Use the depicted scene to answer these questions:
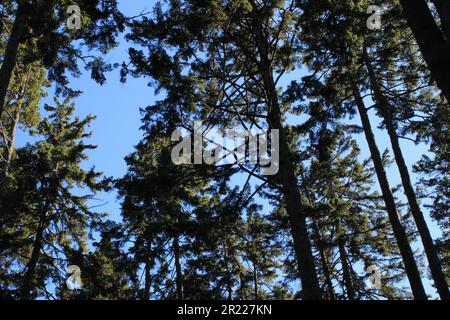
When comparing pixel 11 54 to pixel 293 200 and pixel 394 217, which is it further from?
pixel 394 217

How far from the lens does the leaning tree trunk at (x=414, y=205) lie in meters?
10.2

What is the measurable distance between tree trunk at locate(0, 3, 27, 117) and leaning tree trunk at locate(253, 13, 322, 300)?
6039 mm

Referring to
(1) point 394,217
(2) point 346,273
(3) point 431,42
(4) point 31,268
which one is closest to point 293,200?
(1) point 394,217

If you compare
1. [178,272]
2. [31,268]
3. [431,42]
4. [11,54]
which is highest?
[11,54]

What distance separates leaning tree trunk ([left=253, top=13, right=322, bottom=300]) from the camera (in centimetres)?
841

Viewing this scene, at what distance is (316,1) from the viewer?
33.5 ft

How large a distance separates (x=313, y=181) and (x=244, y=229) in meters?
3.95

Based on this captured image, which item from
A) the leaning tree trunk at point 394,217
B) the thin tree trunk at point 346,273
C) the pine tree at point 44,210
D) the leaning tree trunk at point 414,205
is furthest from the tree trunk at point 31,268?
the leaning tree trunk at point 414,205

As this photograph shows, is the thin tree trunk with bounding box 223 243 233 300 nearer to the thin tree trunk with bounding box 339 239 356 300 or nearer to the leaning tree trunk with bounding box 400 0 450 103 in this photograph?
the thin tree trunk with bounding box 339 239 356 300

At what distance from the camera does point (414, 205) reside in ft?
37.3

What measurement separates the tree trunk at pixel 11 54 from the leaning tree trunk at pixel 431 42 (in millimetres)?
7422

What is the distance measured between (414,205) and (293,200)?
4.29 metres

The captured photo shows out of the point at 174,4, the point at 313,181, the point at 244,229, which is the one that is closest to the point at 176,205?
the point at 244,229
